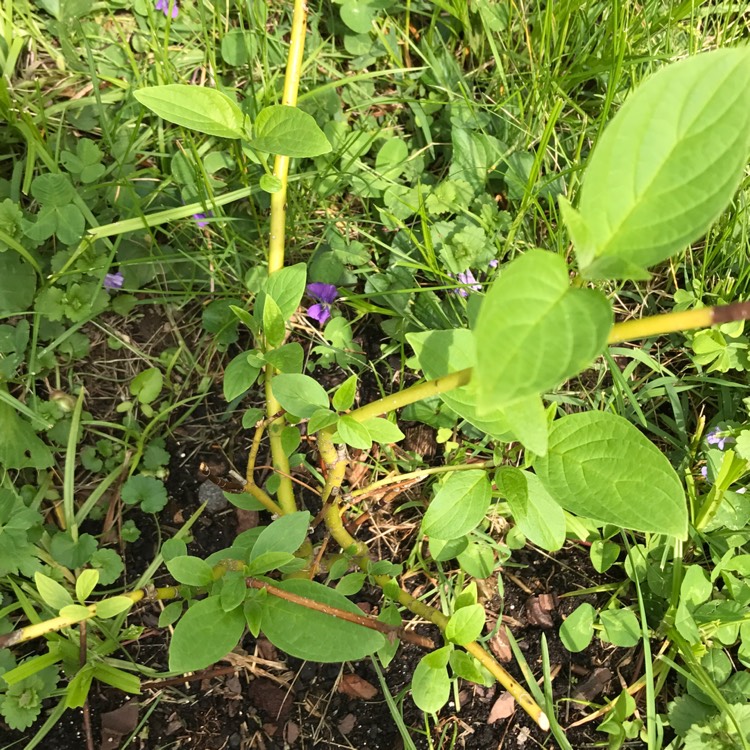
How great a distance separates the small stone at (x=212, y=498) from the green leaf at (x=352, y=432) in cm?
81

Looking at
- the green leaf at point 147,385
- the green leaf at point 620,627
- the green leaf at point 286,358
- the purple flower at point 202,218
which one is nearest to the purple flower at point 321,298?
the purple flower at point 202,218

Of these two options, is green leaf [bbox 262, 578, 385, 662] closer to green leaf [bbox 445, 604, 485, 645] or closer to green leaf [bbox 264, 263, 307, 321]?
green leaf [bbox 445, 604, 485, 645]

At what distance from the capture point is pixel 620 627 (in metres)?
1.77

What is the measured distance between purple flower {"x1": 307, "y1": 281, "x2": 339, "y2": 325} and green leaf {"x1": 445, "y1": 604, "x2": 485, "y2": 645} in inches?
37.3

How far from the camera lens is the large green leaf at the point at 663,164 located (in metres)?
0.76

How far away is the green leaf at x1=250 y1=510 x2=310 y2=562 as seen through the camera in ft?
4.33

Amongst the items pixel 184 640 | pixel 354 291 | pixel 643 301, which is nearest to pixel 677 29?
pixel 643 301

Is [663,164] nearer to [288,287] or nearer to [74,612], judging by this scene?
[288,287]

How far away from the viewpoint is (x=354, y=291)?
2066 mm

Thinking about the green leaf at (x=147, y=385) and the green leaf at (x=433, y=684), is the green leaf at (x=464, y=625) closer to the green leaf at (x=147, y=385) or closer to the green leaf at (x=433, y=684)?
the green leaf at (x=433, y=684)

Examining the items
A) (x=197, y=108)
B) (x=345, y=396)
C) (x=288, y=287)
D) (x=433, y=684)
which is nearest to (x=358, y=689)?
(x=433, y=684)

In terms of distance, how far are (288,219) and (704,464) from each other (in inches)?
53.8

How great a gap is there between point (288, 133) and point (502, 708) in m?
1.49

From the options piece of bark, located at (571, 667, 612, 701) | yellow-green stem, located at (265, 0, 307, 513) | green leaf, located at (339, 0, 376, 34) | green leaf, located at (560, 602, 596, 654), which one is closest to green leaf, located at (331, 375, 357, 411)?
yellow-green stem, located at (265, 0, 307, 513)
